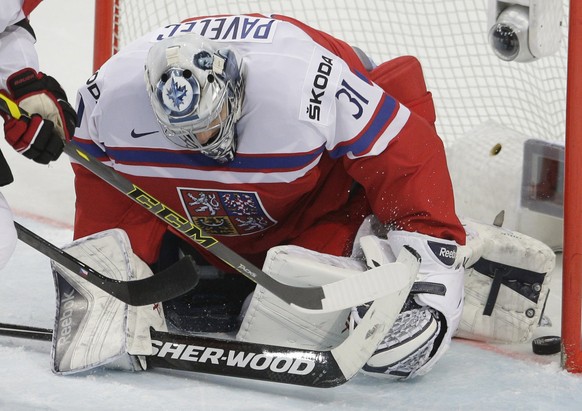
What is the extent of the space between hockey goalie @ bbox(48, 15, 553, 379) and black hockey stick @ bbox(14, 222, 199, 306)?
0.10m

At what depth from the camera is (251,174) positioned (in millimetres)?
2590

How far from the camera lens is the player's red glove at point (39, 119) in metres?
2.25

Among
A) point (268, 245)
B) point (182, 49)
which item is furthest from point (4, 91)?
point (268, 245)

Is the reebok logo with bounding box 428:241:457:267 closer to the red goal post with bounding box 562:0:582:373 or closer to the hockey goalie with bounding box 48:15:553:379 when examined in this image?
the hockey goalie with bounding box 48:15:553:379

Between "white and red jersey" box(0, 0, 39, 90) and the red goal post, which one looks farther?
the red goal post

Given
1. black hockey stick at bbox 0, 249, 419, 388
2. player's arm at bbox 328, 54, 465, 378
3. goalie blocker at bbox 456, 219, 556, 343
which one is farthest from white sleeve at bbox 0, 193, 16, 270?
goalie blocker at bbox 456, 219, 556, 343

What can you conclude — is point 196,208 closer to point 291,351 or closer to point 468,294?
point 291,351

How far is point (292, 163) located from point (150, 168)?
34 cm

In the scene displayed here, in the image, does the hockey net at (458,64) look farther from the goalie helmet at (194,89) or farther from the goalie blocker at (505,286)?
the goalie helmet at (194,89)

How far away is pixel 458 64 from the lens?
400 centimetres

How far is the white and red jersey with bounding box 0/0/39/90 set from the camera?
7.68 feet

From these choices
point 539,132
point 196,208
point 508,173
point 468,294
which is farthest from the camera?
point 539,132

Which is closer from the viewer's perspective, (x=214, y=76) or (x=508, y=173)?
(x=214, y=76)

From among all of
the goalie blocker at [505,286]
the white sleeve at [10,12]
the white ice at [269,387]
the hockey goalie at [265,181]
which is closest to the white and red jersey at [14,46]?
the white sleeve at [10,12]
